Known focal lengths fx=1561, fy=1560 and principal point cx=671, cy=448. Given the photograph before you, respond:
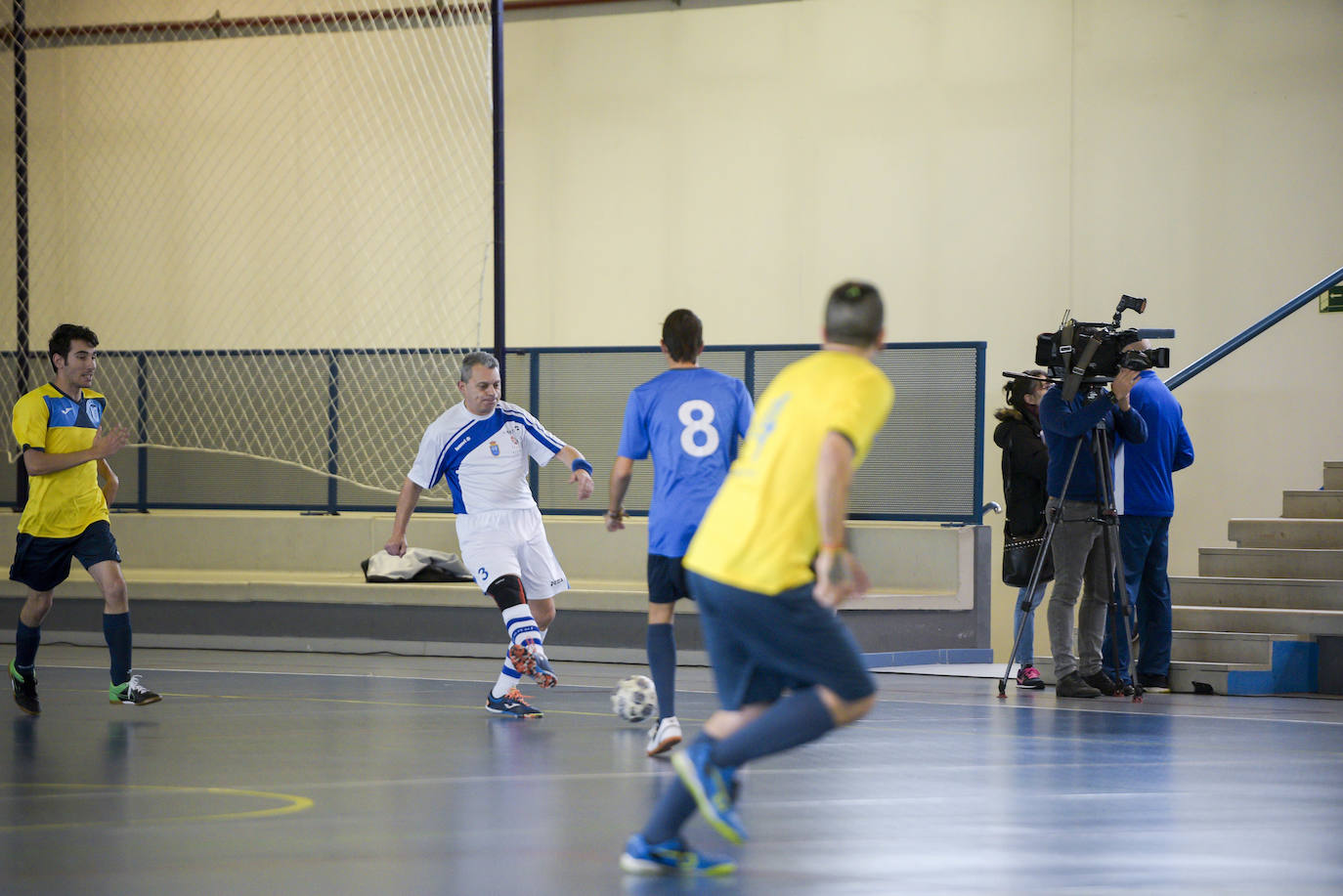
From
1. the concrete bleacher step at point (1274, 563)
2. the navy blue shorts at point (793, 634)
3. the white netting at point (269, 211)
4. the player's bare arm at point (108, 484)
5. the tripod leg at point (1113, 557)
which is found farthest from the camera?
the white netting at point (269, 211)

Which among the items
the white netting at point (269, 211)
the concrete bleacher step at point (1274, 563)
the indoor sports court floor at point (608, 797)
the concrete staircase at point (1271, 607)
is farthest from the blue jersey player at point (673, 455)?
the white netting at point (269, 211)

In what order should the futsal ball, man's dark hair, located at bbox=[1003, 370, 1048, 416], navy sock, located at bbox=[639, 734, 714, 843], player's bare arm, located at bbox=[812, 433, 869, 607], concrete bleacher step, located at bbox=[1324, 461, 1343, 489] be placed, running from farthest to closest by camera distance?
concrete bleacher step, located at bbox=[1324, 461, 1343, 489]
man's dark hair, located at bbox=[1003, 370, 1048, 416]
the futsal ball
navy sock, located at bbox=[639, 734, 714, 843]
player's bare arm, located at bbox=[812, 433, 869, 607]

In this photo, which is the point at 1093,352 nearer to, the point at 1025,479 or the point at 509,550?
the point at 1025,479

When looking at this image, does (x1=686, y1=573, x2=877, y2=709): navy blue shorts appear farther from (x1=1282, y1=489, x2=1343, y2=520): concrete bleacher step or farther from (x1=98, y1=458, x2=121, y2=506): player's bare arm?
(x1=1282, y1=489, x2=1343, y2=520): concrete bleacher step

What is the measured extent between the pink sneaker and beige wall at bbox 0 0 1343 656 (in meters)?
4.12

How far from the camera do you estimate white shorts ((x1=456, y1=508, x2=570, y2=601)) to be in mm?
7918

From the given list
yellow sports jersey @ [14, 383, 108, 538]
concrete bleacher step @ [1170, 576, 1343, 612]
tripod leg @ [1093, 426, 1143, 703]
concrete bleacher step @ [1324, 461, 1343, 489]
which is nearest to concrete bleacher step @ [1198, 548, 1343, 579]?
concrete bleacher step @ [1170, 576, 1343, 612]

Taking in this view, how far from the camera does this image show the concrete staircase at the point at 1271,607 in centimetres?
A: 929

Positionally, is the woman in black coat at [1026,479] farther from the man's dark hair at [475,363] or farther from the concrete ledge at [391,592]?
the man's dark hair at [475,363]

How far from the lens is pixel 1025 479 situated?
9.43 metres

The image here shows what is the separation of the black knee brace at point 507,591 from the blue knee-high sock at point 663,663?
1436 millimetres

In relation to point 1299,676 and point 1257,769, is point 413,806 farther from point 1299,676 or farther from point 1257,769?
point 1299,676

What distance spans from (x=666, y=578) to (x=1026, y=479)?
3.67m

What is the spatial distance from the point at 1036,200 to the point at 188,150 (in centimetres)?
808
